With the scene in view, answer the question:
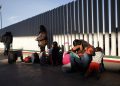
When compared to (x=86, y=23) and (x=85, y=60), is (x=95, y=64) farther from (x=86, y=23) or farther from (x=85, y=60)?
(x=86, y=23)

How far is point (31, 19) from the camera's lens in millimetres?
17656

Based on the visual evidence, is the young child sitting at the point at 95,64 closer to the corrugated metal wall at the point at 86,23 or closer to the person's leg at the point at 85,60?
the person's leg at the point at 85,60

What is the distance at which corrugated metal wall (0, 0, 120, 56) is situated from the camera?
9.67 metres

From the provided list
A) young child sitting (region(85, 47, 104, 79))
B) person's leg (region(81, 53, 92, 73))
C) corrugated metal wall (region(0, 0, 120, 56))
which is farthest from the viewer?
corrugated metal wall (region(0, 0, 120, 56))

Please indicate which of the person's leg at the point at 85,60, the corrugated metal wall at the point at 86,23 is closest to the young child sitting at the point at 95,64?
the person's leg at the point at 85,60

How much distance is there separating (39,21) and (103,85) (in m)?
9.77

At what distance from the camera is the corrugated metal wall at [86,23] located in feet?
31.7

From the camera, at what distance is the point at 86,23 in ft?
36.6

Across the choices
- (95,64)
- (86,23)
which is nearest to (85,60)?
(95,64)

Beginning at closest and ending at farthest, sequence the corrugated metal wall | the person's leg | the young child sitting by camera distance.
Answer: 1. the young child sitting
2. the person's leg
3. the corrugated metal wall

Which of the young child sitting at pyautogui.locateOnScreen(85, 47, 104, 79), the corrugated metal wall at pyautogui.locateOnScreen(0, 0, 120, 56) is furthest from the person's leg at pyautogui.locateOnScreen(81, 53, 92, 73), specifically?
the corrugated metal wall at pyautogui.locateOnScreen(0, 0, 120, 56)

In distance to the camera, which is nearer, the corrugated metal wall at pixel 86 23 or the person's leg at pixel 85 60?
the person's leg at pixel 85 60

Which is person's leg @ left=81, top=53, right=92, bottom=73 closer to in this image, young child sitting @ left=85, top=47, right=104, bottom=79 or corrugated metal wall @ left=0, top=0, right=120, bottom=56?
young child sitting @ left=85, top=47, right=104, bottom=79

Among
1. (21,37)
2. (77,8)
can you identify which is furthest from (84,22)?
(21,37)
